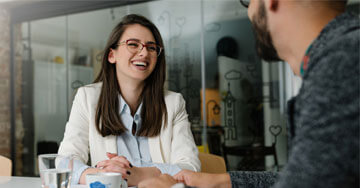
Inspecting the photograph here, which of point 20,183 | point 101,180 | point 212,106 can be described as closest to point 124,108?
point 20,183

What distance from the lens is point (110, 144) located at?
1.63 m

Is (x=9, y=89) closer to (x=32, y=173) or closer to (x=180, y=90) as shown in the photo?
(x=32, y=173)

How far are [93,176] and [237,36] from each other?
3.11 meters

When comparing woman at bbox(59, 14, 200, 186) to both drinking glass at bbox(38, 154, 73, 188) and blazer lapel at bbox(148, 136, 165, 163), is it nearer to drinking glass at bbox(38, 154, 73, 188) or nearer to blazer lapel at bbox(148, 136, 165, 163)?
blazer lapel at bbox(148, 136, 165, 163)

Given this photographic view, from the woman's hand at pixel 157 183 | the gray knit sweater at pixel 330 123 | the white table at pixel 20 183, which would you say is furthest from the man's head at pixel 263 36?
the white table at pixel 20 183

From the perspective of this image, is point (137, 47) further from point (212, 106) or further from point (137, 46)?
point (212, 106)

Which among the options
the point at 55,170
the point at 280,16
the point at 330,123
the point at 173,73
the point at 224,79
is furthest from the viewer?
the point at 173,73

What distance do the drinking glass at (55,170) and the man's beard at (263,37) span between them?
0.57m

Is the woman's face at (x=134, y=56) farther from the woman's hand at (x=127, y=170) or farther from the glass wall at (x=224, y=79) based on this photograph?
the glass wall at (x=224, y=79)

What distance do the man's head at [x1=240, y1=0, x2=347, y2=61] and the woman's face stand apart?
1.02 metres

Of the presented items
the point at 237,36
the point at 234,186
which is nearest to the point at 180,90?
the point at 237,36

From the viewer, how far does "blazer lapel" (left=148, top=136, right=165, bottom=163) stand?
1.65 m

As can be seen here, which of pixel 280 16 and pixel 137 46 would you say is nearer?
pixel 280 16

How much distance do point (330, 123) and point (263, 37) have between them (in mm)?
304
